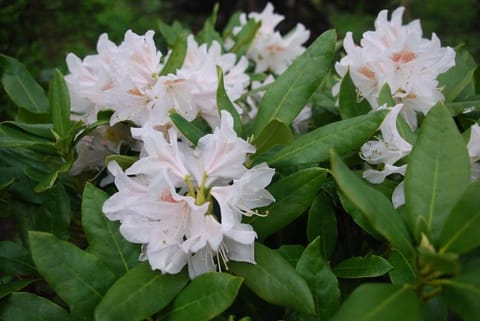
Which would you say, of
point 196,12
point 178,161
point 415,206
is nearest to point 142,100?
point 178,161

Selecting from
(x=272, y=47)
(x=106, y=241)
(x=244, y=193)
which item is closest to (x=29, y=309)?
(x=106, y=241)

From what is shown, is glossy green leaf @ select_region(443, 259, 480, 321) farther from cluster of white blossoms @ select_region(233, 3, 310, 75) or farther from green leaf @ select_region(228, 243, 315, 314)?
cluster of white blossoms @ select_region(233, 3, 310, 75)

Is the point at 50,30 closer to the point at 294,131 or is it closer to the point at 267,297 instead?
the point at 294,131

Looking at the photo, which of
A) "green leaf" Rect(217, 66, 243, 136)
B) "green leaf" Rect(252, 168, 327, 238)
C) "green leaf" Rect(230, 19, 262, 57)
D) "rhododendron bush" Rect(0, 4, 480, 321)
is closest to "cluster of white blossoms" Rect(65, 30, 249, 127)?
"rhododendron bush" Rect(0, 4, 480, 321)

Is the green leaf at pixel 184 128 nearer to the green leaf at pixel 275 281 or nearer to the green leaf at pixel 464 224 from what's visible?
the green leaf at pixel 275 281

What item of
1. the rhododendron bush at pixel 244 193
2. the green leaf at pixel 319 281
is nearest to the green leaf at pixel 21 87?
the rhododendron bush at pixel 244 193

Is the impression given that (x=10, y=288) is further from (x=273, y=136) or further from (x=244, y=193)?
(x=273, y=136)
